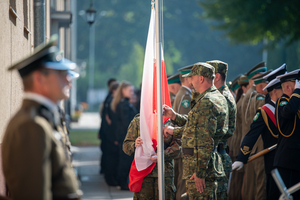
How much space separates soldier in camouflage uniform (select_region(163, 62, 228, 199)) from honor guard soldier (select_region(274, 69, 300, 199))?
104 cm

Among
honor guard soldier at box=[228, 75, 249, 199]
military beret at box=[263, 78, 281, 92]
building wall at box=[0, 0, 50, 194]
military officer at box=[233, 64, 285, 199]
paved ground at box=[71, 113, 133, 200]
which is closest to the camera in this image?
building wall at box=[0, 0, 50, 194]

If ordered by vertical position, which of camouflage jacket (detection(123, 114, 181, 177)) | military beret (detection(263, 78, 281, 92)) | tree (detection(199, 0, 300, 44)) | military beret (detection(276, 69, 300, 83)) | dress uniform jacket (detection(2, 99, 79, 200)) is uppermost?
tree (detection(199, 0, 300, 44))

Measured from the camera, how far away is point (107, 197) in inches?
329

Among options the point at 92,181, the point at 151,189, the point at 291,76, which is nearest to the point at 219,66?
the point at 291,76

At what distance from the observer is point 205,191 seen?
4629mm

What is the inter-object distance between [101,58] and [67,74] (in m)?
62.0

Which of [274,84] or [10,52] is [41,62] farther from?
[274,84]

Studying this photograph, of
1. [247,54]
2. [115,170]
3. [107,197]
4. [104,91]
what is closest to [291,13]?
[115,170]

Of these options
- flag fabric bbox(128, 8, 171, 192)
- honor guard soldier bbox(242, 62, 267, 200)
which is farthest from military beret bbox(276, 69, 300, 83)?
flag fabric bbox(128, 8, 171, 192)

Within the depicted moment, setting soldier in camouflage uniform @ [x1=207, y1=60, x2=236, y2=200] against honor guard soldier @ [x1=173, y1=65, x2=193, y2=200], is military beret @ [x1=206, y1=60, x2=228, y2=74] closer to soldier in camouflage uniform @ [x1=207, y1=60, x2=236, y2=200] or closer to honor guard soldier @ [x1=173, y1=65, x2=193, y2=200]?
soldier in camouflage uniform @ [x1=207, y1=60, x2=236, y2=200]

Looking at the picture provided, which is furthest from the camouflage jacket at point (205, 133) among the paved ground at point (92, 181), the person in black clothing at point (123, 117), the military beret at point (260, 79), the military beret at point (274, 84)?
the person in black clothing at point (123, 117)

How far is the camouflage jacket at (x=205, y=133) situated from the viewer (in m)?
4.52

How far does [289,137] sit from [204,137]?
60.0 inches

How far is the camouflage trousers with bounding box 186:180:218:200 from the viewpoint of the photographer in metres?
4.62
